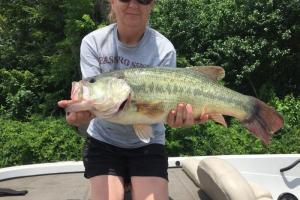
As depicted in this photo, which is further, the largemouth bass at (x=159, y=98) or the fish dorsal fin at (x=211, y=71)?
the fish dorsal fin at (x=211, y=71)

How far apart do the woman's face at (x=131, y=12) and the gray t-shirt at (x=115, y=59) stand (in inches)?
5.3

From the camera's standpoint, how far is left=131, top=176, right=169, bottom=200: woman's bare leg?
10.9 ft

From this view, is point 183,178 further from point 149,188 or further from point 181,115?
point 181,115

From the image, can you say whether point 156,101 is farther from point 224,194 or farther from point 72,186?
point 72,186

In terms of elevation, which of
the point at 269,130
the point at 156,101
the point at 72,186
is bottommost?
the point at 72,186

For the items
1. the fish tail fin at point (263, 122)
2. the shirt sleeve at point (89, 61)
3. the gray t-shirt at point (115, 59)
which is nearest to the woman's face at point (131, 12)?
the gray t-shirt at point (115, 59)

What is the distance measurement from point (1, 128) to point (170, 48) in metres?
6.86

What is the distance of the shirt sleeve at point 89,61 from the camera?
339cm

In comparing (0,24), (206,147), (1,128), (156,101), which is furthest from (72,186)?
(0,24)

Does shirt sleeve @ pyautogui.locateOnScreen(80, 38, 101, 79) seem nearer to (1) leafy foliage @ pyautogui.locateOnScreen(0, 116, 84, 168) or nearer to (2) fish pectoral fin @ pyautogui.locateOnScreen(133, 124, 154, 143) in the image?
(2) fish pectoral fin @ pyautogui.locateOnScreen(133, 124, 154, 143)

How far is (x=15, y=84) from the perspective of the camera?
38.7 ft

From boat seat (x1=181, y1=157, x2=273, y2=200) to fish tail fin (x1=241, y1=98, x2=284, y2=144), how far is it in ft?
1.29

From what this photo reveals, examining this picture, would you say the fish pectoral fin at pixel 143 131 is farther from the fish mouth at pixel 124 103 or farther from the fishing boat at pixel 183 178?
the fishing boat at pixel 183 178

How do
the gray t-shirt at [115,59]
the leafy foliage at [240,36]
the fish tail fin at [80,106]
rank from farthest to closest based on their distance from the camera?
the leafy foliage at [240,36] < the gray t-shirt at [115,59] < the fish tail fin at [80,106]
